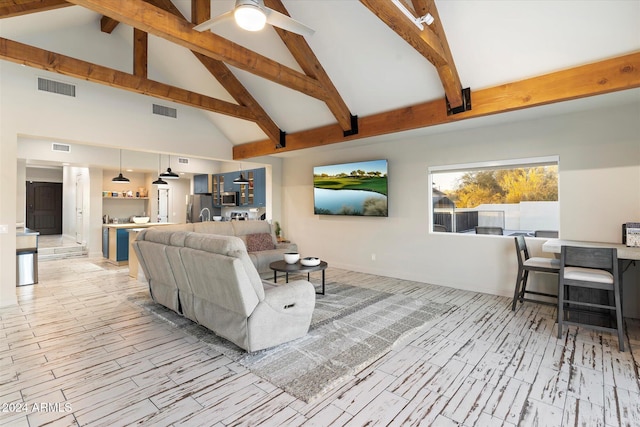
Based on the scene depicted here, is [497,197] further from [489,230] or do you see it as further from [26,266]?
[26,266]

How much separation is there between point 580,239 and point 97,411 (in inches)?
214

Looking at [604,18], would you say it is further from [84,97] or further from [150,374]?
[84,97]

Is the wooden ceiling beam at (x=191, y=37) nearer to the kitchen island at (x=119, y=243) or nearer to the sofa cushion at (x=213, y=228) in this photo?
the sofa cushion at (x=213, y=228)

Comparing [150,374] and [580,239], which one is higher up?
[580,239]

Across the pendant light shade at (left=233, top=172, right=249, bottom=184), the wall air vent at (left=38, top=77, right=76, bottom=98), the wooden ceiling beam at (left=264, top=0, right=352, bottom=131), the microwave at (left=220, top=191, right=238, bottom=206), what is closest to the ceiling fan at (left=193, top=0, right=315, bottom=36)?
the wooden ceiling beam at (left=264, top=0, right=352, bottom=131)

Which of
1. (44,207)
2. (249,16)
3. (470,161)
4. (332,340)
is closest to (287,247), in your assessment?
(332,340)

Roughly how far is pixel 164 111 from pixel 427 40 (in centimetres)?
517

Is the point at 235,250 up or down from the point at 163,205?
down

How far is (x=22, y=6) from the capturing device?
10.5 feet

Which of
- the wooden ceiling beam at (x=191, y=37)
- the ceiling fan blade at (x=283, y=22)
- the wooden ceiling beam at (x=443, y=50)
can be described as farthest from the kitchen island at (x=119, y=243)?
the wooden ceiling beam at (x=443, y=50)

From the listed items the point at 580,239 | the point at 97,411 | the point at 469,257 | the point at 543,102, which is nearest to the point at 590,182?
the point at 580,239

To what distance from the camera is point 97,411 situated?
205 centimetres

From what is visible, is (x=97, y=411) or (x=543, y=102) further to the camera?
(x=543, y=102)

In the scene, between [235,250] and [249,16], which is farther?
[235,250]
